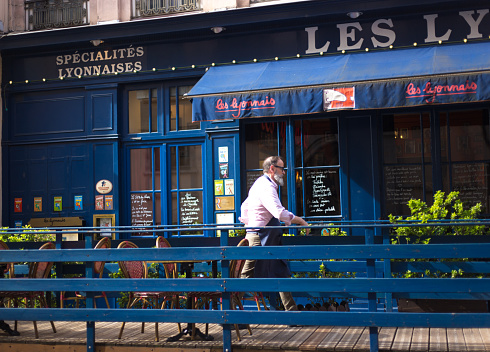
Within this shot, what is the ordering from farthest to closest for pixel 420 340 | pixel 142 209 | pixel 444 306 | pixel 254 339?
pixel 142 209, pixel 444 306, pixel 254 339, pixel 420 340

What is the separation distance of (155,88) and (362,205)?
15.1 feet

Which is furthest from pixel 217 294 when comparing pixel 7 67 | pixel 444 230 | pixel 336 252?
pixel 7 67

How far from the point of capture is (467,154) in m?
11.1

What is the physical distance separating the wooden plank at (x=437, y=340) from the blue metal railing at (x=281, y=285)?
0.38 metres

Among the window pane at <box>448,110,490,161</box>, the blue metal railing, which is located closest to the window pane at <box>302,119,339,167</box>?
the window pane at <box>448,110,490,161</box>

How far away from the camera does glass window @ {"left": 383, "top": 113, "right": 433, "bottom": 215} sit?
11211 mm

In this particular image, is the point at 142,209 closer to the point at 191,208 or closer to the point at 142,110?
the point at 191,208

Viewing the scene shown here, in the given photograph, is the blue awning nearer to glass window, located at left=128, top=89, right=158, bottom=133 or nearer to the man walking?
glass window, located at left=128, top=89, right=158, bottom=133

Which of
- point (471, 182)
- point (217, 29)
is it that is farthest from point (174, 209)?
point (471, 182)

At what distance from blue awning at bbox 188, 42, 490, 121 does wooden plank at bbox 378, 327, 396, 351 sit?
4.13 metres

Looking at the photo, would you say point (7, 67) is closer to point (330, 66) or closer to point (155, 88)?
point (155, 88)

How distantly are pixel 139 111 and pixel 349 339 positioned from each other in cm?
791

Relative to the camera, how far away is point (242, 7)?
1224cm

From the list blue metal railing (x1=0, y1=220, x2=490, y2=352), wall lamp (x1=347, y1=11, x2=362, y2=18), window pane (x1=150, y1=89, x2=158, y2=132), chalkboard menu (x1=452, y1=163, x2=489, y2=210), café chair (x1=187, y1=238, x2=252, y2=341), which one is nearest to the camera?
blue metal railing (x1=0, y1=220, x2=490, y2=352)
